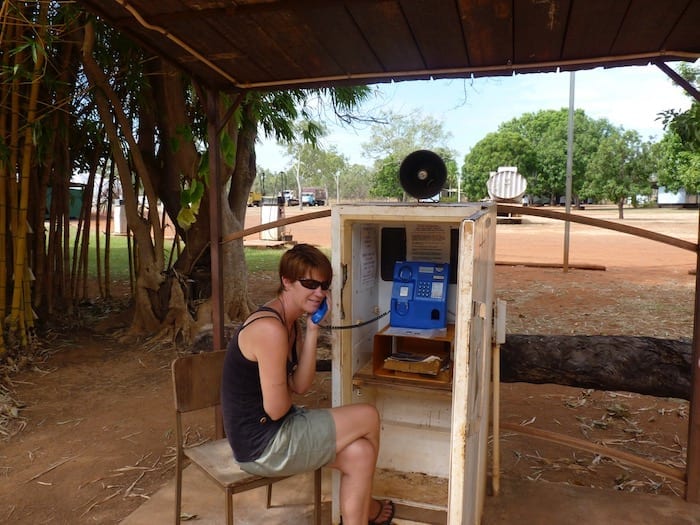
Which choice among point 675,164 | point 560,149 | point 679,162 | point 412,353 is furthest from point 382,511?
point 560,149

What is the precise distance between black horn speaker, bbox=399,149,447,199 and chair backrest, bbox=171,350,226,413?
1422 mm

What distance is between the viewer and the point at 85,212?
8273 mm

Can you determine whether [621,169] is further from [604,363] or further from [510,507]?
[510,507]

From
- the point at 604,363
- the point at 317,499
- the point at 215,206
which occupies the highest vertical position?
the point at 215,206

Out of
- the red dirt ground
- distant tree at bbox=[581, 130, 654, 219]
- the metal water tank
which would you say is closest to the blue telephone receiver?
the red dirt ground

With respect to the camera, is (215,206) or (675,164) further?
(675,164)

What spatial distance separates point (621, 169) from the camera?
3678 cm

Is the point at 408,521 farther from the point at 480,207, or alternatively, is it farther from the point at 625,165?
the point at 625,165

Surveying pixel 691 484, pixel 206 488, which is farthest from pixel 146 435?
pixel 691 484

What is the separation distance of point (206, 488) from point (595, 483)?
2.61 meters

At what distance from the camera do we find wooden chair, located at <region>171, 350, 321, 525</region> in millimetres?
2408

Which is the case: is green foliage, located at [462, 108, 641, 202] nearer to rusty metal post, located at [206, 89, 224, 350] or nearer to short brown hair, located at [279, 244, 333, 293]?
rusty metal post, located at [206, 89, 224, 350]

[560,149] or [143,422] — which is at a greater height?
[560,149]

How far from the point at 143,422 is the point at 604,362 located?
12.6ft
